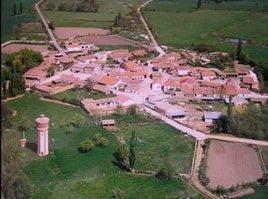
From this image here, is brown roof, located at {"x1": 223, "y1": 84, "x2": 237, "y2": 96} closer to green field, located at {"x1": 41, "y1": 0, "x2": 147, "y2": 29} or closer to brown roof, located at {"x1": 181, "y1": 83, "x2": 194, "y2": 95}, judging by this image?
brown roof, located at {"x1": 181, "y1": 83, "x2": 194, "y2": 95}

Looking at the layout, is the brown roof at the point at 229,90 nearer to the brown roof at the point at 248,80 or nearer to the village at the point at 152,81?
the village at the point at 152,81

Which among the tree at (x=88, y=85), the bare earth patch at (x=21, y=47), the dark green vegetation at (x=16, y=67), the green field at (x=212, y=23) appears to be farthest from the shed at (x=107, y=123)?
the green field at (x=212, y=23)

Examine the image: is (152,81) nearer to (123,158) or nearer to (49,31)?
(123,158)

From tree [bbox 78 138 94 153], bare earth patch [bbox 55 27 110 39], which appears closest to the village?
tree [bbox 78 138 94 153]

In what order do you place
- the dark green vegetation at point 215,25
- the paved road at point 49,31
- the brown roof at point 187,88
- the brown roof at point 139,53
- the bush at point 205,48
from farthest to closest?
the dark green vegetation at point 215,25 < the bush at point 205,48 < the paved road at point 49,31 < the brown roof at point 139,53 < the brown roof at point 187,88

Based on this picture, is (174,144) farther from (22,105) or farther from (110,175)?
(22,105)
